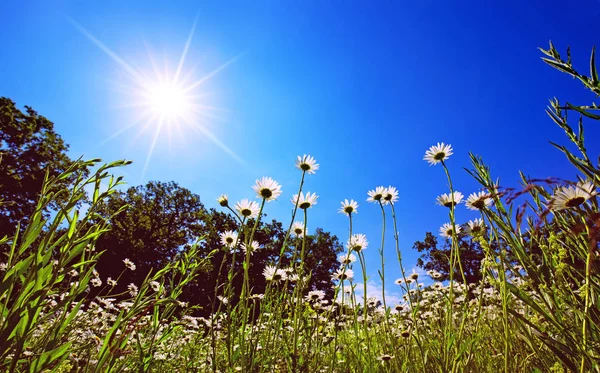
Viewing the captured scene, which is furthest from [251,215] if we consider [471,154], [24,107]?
[24,107]

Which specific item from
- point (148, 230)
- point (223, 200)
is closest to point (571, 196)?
point (223, 200)

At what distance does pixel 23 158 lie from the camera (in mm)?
18453

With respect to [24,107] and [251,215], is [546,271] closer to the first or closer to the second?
[251,215]

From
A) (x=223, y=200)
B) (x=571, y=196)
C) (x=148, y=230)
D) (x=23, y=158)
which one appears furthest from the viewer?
(x=148, y=230)

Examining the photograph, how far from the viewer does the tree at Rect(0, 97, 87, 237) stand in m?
16.9

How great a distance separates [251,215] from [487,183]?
1.65 meters

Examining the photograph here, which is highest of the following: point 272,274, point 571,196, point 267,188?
point 267,188

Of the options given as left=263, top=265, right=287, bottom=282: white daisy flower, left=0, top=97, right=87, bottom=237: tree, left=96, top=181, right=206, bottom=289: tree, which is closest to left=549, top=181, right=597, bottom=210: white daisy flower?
left=263, top=265, right=287, bottom=282: white daisy flower

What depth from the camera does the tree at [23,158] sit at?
16875 millimetres

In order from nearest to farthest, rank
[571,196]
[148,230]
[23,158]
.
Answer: [571,196] < [23,158] < [148,230]

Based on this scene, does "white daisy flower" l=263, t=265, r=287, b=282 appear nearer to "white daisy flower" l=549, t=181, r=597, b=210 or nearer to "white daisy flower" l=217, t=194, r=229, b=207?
"white daisy flower" l=217, t=194, r=229, b=207

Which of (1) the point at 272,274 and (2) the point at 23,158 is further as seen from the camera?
(2) the point at 23,158

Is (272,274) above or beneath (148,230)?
beneath

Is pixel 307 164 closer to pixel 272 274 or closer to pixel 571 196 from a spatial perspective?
pixel 272 274
